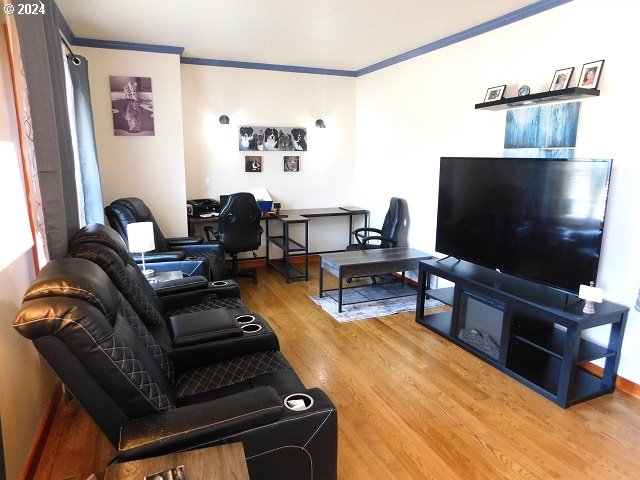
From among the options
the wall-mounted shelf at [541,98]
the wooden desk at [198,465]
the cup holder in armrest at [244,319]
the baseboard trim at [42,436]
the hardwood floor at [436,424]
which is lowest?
the hardwood floor at [436,424]

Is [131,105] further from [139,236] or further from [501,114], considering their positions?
[501,114]

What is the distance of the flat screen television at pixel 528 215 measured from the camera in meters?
2.56

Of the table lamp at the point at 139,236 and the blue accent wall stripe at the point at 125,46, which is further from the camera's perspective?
the blue accent wall stripe at the point at 125,46

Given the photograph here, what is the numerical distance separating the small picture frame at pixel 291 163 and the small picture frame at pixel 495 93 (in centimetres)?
272

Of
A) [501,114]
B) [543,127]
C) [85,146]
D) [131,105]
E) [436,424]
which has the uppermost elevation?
[131,105]

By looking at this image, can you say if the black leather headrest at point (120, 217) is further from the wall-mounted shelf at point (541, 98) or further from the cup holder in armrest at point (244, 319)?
the wall-mounted shelf at point (541, 98)

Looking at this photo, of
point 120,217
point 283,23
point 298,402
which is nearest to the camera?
point 298,402

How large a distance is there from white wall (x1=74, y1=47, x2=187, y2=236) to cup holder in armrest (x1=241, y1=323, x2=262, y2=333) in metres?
2.79

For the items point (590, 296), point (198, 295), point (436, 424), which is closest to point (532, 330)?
point (590, 296)

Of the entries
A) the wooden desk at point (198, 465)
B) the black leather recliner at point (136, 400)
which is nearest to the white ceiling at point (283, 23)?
the black leather recliner at point (136, 400)

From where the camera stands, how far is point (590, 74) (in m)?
2.74

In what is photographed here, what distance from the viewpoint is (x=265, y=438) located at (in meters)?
1.44

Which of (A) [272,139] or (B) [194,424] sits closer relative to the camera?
(B) [194,424]

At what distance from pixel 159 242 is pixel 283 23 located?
2409mm
